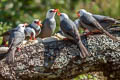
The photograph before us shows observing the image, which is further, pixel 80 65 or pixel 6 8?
pixel 6 8

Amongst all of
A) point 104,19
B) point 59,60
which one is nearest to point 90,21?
point 104,19

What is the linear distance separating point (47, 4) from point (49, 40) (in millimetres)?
5939

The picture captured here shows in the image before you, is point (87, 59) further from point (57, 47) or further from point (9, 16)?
point (9, 16)

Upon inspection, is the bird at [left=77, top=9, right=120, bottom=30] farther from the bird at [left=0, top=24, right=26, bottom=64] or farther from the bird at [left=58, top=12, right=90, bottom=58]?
the bird at [left=0, top=24, right=26, bottom=64]

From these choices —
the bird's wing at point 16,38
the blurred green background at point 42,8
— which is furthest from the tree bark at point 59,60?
the blurred green background at point 42,8

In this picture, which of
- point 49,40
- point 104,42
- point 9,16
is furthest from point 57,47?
point 9,16

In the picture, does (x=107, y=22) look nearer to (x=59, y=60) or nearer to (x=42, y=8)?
(x=59, y=60)

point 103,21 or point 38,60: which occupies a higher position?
point 103,21

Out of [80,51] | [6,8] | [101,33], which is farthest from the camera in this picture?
[6,8]

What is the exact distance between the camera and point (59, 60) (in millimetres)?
5734

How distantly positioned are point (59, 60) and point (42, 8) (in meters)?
6.18

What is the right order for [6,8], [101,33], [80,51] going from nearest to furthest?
[80,51], [101,33], [6,8]

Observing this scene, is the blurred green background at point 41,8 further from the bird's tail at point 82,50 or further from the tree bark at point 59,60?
the bird's tail at point 82,50

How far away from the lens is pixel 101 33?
603 centimetres
